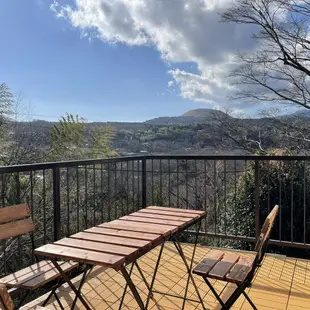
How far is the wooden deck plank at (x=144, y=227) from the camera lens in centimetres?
205

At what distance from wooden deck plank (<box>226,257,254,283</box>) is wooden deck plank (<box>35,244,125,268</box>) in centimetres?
85

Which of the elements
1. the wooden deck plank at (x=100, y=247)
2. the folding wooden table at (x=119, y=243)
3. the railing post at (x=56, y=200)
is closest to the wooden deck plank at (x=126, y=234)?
the folding wooden table at (x=119, y=243)

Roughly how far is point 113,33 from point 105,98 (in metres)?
5.66

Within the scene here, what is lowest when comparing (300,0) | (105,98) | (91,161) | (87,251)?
(87,251)

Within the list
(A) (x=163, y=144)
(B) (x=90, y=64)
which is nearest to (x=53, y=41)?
(B) (x=90, y=64)

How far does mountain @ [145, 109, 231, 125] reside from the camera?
11759 mm

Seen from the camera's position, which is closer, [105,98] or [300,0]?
[300,0]

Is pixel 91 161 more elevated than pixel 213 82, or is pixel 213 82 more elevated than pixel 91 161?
pixel 213 82

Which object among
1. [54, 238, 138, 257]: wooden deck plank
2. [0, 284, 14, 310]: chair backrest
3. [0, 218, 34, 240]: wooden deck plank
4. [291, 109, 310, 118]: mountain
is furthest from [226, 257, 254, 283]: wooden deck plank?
[291, 109, 310, 118]: mountain

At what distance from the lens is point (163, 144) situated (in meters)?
10.1

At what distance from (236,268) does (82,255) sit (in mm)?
1138

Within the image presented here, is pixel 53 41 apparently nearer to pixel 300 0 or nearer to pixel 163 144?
pixel 163 144

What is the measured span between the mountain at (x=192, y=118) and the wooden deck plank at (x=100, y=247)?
32.2 ft

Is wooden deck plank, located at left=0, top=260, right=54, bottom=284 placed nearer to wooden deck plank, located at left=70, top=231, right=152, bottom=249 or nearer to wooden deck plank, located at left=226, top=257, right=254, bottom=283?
wooden deck plank, located at left=70, top=231, right=152, bottom=249
